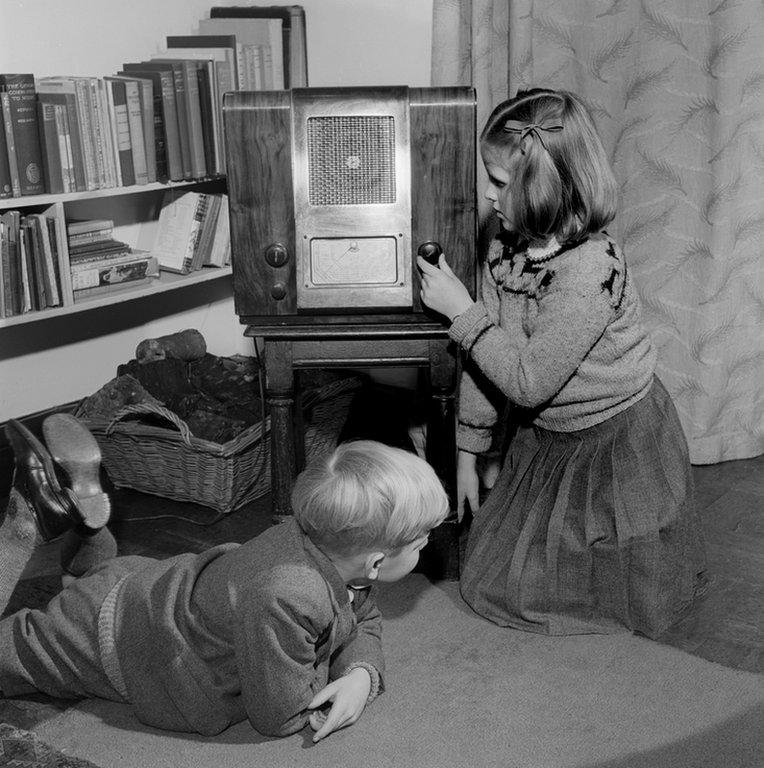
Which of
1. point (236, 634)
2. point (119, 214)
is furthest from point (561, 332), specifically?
point (119, 214)

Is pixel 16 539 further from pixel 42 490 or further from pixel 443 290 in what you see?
pixel 443 290

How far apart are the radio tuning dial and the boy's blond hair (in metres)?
0.45

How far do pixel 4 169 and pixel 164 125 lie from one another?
1.60 feet

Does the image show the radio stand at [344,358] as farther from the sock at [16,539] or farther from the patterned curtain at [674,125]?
the patterned curtain at [674,125]

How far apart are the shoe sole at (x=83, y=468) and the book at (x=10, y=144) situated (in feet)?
2.55

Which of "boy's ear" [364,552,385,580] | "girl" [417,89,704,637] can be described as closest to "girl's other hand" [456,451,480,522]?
"girl" [417,89,704,637]

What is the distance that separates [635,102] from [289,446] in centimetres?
120

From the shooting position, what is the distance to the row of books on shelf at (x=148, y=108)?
235 centimetres

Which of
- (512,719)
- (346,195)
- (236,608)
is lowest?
(512,719)

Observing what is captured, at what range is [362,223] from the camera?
1832 mm

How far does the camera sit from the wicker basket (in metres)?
2.39

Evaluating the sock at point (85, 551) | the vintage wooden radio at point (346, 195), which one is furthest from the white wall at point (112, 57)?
the vintage wooden radio at point (346, 195)

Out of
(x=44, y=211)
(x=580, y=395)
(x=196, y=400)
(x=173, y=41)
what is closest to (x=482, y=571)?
(x=580, y=395)

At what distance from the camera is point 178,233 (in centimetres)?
282
